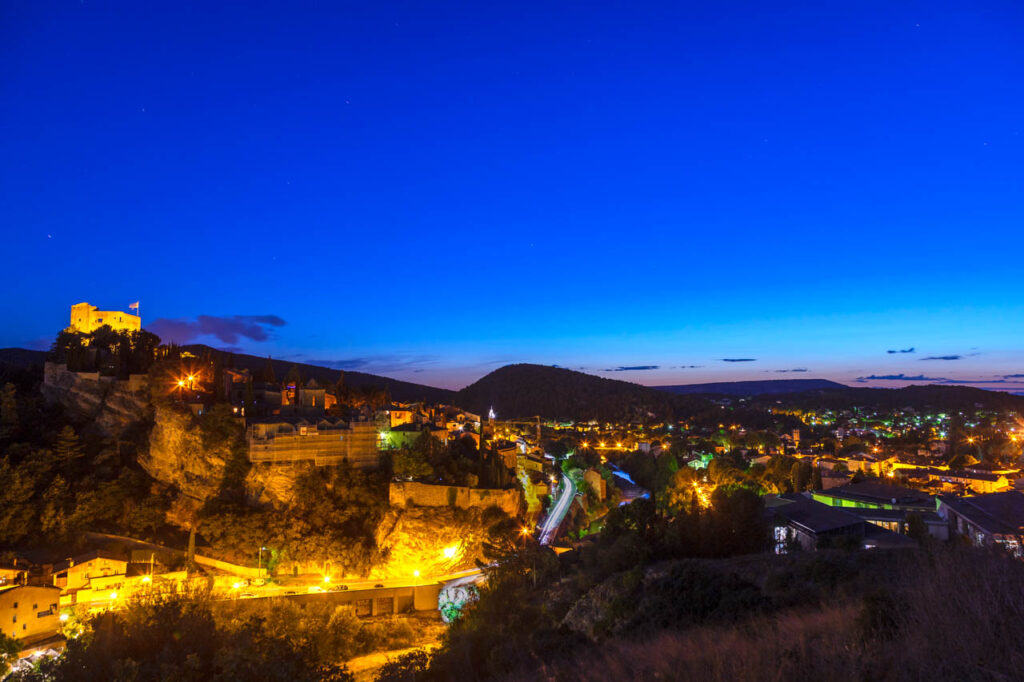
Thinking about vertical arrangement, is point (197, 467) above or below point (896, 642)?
below

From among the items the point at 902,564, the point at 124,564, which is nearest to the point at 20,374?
the point at 124,564

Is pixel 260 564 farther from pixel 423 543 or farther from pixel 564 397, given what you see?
pixel 564 397

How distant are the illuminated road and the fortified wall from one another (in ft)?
8.10

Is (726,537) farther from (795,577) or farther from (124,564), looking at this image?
(124,564)

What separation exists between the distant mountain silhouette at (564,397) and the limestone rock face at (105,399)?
58346mm

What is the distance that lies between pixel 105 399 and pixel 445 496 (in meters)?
20.6

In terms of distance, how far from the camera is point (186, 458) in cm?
2738

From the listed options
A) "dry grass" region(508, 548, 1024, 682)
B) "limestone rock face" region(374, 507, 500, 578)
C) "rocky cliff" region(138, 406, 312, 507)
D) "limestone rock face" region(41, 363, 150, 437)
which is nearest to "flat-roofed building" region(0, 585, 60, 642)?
"rocky cliff" region(138, 406, 312, 507)

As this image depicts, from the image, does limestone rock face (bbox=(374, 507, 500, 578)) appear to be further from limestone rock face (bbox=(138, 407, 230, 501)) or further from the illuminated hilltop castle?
the illuminated hilltop castle

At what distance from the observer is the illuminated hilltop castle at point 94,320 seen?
3912 cm

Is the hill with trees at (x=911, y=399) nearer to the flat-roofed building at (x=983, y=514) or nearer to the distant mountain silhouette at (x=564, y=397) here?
the distant mountain silhouette at (x=564, y=397)

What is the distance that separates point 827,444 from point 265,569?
53277mm

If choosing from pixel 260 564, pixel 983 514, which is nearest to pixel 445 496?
pixel 260 564

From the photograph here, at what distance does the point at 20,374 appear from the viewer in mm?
34250
